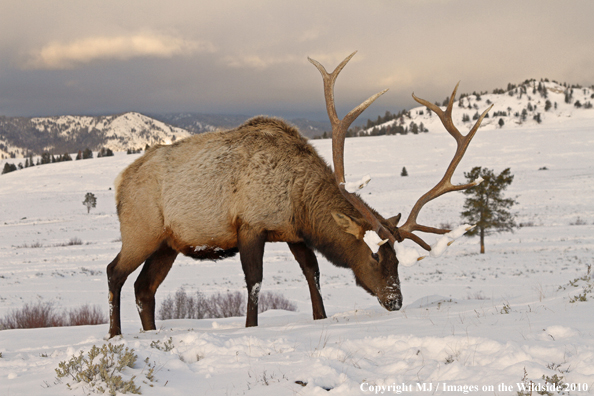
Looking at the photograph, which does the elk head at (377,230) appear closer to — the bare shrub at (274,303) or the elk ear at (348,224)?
the elk ear at (348,224)

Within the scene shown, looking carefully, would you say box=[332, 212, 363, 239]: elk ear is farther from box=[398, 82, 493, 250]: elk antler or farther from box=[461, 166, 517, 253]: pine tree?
box=[461, 166, 517, 253]: pine tree

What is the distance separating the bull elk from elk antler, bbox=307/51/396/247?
0.01m

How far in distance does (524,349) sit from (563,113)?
164 m

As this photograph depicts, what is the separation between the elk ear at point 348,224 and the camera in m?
6.20

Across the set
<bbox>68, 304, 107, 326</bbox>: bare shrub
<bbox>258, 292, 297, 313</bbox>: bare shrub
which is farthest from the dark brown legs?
<bbox>258, 292, 297, 313</bbox>: bare shrub

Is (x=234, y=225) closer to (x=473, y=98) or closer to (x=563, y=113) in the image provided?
(x=563, y=113)

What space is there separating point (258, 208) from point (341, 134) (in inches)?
63.2

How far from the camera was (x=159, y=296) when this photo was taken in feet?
48.2

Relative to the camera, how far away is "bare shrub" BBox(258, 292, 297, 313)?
12.9 metres

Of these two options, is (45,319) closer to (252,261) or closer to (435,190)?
(252,261)

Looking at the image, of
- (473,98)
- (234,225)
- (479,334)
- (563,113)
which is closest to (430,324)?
(479,334)

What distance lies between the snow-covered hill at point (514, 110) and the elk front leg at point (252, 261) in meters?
124

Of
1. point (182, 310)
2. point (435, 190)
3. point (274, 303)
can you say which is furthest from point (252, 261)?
point (274, 303)

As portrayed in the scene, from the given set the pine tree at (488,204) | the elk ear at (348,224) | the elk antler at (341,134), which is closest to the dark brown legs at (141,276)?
the elk ear at (348,224)
